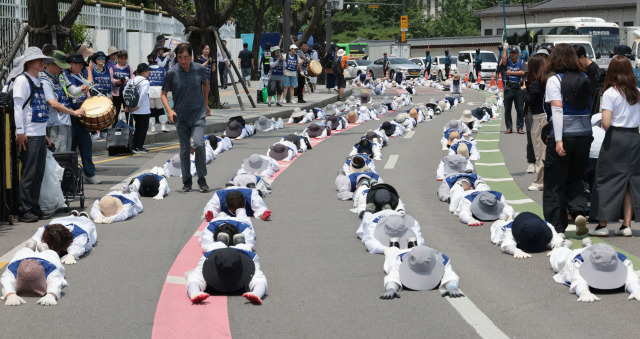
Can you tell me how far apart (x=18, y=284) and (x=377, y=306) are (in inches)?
105

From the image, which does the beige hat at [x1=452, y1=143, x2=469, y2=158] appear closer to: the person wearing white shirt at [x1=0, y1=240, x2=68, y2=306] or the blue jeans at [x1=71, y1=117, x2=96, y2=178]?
the blue jeans at [x1=71, y1=117, x2=96, y2=178]

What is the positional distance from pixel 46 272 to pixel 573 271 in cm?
405

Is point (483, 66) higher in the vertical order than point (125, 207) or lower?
higher

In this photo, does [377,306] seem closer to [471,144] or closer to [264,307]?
[264,307]

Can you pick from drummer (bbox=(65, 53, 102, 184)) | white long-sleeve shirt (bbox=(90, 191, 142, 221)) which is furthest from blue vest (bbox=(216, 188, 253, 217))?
drummer (bbox=(65, 53, 102, 184))

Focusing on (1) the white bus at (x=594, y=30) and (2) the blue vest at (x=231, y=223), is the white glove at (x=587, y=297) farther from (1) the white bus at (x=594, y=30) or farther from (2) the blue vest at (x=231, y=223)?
(1) the white bus at (x=594, y=30)

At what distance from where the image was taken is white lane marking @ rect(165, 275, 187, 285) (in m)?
7.62

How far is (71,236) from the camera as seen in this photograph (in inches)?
335

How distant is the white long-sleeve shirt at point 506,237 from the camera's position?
28.3 ft

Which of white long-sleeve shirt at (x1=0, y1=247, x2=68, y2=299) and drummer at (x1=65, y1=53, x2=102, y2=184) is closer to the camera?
white long-sleeve shirt at (x1=0, y1=247, x2=68, y2=299)

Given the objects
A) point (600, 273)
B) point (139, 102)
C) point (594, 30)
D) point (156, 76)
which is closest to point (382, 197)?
point (600, 273)

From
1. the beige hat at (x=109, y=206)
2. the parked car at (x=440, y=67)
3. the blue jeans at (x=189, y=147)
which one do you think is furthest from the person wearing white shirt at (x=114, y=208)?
the parked car at (x=440, y=67)

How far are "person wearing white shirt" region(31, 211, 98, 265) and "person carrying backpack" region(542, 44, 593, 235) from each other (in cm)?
449

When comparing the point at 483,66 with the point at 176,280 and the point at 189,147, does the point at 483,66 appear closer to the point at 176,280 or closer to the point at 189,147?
the point at 189,147
